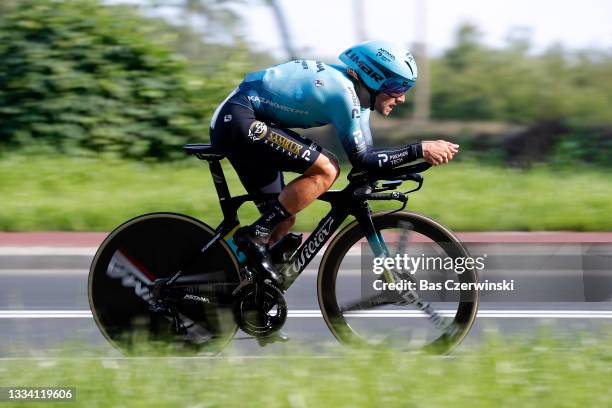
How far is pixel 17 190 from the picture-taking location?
35.3 ft

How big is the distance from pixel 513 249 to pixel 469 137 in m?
4.74

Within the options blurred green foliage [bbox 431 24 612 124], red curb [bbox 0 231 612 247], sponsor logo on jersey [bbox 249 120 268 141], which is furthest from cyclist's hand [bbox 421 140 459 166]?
blurred green foliage [bbox 431 24 612 124]

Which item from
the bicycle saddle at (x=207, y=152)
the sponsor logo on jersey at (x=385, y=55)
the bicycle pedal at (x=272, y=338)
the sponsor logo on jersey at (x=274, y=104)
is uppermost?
the sponsor logo on jersey at (x=385, y=55)

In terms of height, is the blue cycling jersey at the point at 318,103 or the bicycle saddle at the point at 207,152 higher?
the blue cycling jersey at the point at 318,103

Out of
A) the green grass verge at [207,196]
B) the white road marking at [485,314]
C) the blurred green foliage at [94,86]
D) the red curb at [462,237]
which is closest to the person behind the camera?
the white road marking at [485,314]

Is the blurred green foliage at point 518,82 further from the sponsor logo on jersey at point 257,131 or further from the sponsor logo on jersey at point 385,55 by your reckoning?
the sponsor logo on jersey at point 257,131

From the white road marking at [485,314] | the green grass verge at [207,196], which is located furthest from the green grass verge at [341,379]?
the green grass verge at [207,196]

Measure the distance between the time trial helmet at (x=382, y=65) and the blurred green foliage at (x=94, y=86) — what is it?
7715mm

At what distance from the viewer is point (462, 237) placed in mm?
9469

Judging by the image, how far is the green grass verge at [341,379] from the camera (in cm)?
418

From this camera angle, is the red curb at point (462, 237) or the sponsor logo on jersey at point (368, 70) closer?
the sponsor logo on jersey at point (368, 70)

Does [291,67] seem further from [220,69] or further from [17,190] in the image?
[220,69]

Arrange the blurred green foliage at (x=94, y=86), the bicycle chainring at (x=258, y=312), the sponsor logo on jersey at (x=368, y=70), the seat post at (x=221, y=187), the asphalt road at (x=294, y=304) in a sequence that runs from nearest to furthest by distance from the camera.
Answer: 1. the sponsor logo on jersey at (x=368, y=70)
2. the bicycle chainring at (x=258, y=312)
3. the seat post at (x=221, y=187)
4. the asphalt road at (x=294, y=304)
5. the blurred green foliage at (x=94, y=86)

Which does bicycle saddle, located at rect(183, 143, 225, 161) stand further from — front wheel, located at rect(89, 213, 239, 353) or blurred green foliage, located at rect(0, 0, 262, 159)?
blurred green foliage, located at rect(0, 0, 262, 159)
